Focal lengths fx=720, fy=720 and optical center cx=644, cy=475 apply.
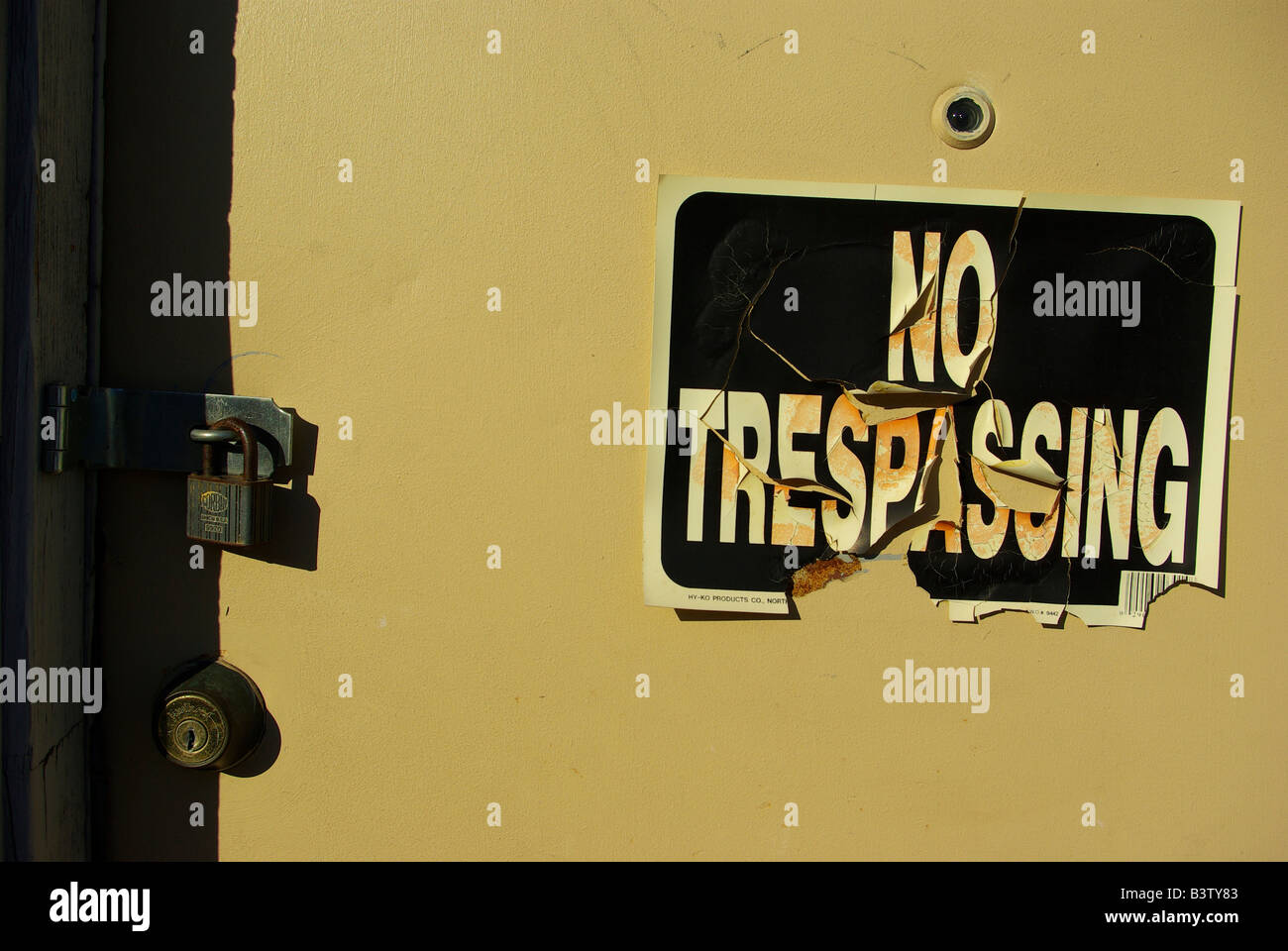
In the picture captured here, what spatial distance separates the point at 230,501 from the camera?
1174mm

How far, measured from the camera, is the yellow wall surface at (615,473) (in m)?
1.23

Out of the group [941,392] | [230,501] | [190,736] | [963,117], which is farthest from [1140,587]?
[190,736]

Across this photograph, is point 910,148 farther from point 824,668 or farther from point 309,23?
point 309,23

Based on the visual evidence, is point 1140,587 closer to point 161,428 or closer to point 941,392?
point 941,392

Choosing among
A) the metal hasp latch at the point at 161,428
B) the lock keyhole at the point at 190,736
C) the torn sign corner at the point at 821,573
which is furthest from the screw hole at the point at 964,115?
the lock keyhole at the point at 190,736

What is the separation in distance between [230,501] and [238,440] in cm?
10

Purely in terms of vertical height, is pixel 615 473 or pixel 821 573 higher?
pixel 615 473

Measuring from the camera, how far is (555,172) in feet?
4.05

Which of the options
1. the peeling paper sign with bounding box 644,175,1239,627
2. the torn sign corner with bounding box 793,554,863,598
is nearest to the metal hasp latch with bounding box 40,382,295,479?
the peeling paper sign with bounding box 644,175,1239,627

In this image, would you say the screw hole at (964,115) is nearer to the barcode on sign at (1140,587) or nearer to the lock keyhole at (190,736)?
the barcode on sign at (1140,587)

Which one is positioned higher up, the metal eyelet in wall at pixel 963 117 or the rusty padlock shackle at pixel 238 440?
the metal eyelet in wall at pixel 963 117

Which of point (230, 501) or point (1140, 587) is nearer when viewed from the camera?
point (230, 501)

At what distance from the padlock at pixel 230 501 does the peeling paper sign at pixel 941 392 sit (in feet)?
2.14

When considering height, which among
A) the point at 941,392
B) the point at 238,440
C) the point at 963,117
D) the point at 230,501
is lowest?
the point at 230,501
